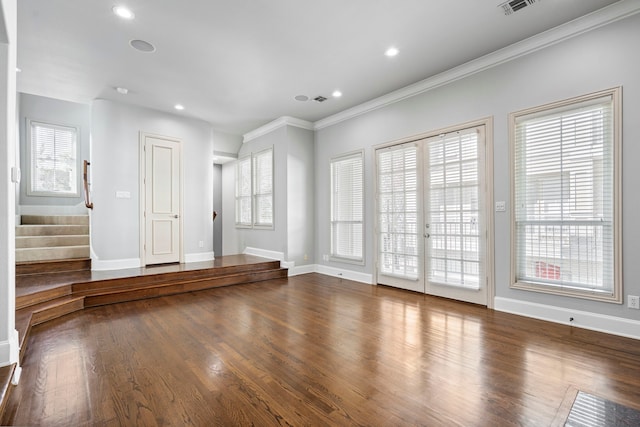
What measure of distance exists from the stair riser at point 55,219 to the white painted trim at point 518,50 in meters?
6.18

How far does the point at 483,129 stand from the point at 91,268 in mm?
6531

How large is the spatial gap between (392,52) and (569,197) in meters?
2.59

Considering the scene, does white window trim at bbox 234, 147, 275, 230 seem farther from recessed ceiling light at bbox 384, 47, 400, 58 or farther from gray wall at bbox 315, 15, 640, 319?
recessed ceiling light at bbox 384, 47, 400, 58

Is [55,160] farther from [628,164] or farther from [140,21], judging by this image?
[628,164]

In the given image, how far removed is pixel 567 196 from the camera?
3.21m

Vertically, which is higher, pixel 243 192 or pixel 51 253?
pixel 243 192

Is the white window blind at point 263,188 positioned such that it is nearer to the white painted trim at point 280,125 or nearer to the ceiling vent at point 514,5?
the white painted trim at point 280,125

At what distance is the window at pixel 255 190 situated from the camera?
656 cm

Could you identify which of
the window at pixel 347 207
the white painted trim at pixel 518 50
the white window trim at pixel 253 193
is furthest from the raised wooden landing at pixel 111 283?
the white painted trim at pixel 518 50

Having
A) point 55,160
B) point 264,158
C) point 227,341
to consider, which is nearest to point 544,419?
point 227,341

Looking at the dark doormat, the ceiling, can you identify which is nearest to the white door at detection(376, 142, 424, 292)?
the ceiling

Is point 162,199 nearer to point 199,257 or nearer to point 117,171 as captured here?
point 117,171

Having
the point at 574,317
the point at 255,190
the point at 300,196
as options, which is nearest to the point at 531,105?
the point at 574,317

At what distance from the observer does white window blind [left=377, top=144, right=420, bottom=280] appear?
4.64m
